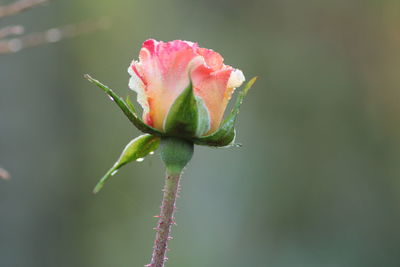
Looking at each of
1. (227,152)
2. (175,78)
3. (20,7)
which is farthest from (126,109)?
(227,152)

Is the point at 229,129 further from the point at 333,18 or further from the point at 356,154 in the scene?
the point at 333,18

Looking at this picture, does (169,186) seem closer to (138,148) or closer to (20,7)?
(138,148)

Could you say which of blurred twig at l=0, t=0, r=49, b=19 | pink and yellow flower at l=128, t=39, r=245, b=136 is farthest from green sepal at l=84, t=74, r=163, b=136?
blurred twig at l=0, t=0, r=49, b=19

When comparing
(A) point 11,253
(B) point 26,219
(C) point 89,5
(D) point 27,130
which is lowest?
(A) point 11,253

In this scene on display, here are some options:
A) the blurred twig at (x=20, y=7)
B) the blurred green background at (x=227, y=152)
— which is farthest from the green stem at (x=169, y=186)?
the blurred green background at (x=227, y=152)

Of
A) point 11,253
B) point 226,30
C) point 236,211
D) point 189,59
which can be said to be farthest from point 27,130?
point 189,59

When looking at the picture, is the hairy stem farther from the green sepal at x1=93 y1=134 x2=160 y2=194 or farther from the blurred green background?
the blurred green background

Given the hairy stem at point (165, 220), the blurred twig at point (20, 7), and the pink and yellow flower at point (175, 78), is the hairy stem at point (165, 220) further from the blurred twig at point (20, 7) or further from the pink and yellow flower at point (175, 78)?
the blurred twig at point (20, 7)

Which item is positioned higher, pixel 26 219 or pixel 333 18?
pixel 333 18
